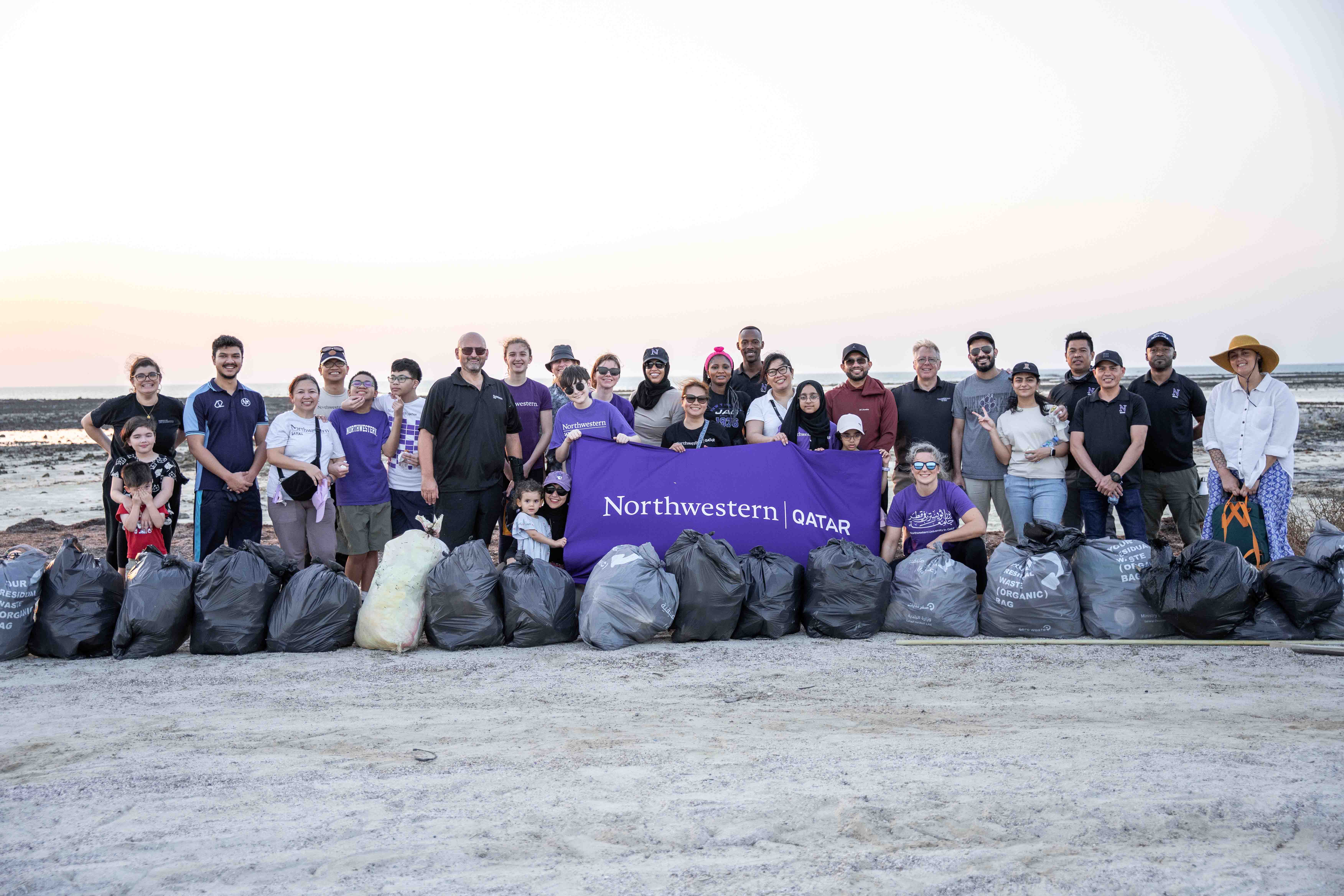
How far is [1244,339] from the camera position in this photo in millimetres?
5855

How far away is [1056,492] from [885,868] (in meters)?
4.09

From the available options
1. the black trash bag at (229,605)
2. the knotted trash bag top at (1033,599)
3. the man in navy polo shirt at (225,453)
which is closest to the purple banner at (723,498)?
the knotted trash bag top at (1033,599)

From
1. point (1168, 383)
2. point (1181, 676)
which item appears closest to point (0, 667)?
point (1181, 676)

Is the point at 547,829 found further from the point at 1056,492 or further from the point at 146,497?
the point at 1056,492

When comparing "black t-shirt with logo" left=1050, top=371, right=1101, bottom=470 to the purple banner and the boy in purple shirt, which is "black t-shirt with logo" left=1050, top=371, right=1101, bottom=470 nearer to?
the purple banner

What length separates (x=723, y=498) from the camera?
613 cm

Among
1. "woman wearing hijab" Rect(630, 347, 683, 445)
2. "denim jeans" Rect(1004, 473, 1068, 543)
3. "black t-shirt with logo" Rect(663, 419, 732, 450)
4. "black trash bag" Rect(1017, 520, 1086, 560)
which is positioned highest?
"woman wearing hijab" Rect(630, 347, 683, 445)

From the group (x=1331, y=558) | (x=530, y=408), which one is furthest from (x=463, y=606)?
(x=1331, y=558)

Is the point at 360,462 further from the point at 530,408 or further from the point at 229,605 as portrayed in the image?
the point at 229,605

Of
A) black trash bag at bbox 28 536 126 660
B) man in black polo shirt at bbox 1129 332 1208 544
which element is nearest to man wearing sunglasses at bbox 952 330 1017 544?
man in black polo shirt at bbox 1129 332 1208 544

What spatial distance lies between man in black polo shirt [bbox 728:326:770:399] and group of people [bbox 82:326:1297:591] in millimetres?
187

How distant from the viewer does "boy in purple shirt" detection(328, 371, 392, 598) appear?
616 centimetres

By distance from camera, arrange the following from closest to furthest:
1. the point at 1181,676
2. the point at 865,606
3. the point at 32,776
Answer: the point at 32,776 → the point at 1181,676 → the point at 865,606

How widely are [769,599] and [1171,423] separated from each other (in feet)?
10.6
